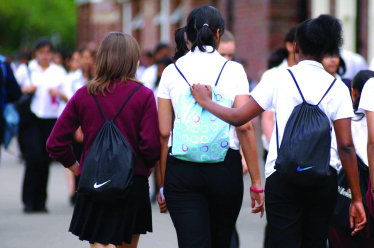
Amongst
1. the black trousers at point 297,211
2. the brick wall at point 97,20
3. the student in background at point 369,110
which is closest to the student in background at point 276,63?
the student in background at point 369,110

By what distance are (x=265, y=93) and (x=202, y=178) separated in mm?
579

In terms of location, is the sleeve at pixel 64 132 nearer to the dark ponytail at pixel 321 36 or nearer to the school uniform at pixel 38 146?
the dark ponytail at pixel 321 36

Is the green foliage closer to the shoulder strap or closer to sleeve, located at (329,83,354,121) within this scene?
the shoulder strap

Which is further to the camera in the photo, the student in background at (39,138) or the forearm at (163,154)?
the student in background at (39,138)

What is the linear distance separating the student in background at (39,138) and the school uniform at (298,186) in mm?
5018

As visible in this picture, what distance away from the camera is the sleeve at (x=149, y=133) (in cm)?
393

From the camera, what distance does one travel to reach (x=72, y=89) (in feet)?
28.6

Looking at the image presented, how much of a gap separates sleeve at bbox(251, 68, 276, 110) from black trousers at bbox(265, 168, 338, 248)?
37 centimetres

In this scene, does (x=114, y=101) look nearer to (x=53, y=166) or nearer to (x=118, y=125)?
(x=118, y=125)

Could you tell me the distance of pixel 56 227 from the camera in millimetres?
7246

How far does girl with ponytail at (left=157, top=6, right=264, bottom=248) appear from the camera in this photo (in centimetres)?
375

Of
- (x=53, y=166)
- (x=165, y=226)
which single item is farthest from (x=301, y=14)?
(x=165, y=226)

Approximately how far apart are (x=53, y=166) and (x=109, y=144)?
9651 mm

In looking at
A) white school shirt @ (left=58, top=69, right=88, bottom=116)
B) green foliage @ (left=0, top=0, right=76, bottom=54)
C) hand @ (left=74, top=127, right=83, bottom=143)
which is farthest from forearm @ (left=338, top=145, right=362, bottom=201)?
green foliage @ (left=0, top=0, right=76, bottom=54)
